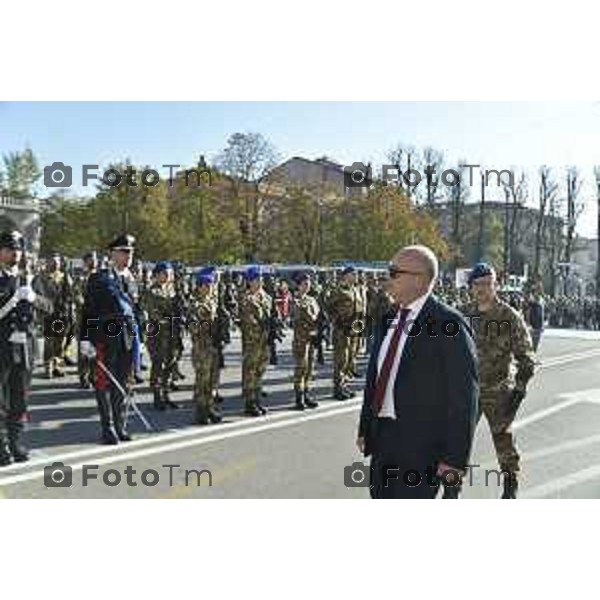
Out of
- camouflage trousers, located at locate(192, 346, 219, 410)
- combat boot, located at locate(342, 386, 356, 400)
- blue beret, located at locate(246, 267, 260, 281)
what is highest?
blue beret, located at locate(246, 267, 260, 281)

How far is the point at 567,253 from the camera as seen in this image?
97.8ft

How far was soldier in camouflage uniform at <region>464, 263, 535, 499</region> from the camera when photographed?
21.2 ft

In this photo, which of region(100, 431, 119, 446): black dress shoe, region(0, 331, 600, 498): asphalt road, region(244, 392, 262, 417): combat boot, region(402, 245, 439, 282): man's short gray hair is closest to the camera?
region(402, 245, 439, 282): man's short gray hair

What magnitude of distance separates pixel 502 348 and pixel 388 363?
2.25 m

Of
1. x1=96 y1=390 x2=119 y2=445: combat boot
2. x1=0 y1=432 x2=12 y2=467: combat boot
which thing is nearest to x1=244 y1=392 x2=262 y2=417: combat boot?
x1=96 y1=390 x2=119 y2=445: combat boot

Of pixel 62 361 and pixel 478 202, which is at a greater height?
pixel 478 202

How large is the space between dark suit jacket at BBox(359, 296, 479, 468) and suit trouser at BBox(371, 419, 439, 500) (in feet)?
0.05

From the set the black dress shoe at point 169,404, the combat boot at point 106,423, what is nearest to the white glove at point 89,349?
the combat boot at point 106,423

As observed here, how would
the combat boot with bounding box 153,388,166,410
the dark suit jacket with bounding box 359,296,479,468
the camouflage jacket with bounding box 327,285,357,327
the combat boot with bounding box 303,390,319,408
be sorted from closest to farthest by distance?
1. the dark suit jacket with bounding box 359,296,479,468
2. the combat boot with bounding box 153,388,166,410
3. the combat boot with bounding box 303,390,319,408
4. the camouflage jacket with bounding box 327,285,357,327

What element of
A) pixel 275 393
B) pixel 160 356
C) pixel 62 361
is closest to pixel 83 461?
pixel 160 356

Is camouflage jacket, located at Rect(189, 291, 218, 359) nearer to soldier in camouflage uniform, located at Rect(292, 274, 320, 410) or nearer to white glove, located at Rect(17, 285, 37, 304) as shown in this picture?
soldier in camouflage uniform, located at Rect(292, 274, 320, 410)

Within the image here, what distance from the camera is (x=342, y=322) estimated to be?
12.0m

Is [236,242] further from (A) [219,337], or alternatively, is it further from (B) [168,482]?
(B) [168,482]
